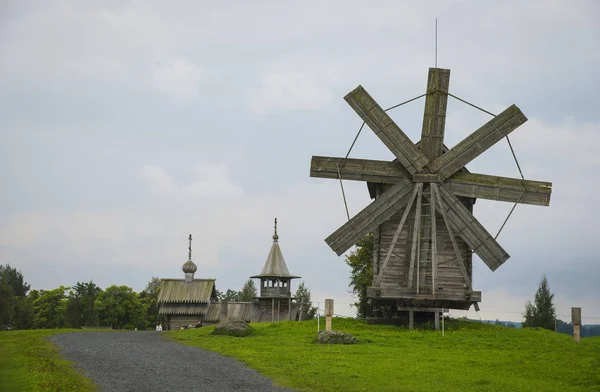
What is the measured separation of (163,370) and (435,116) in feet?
59.6

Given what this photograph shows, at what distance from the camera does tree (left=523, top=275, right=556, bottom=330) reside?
57666 millimetres

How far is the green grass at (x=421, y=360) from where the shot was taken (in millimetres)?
16469

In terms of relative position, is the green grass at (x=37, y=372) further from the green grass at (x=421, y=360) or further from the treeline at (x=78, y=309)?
the treeline at (x=78, y=309)

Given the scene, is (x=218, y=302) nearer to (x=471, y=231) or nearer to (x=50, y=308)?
(x=50, y=308)

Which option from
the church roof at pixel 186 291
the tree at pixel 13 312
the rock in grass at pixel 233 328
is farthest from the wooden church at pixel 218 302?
the rock in grass at pixel 233 328

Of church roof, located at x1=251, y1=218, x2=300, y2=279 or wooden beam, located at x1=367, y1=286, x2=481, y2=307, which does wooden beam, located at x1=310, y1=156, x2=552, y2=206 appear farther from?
church roof, located at x1=251, y1=218, x2=300, y2=279

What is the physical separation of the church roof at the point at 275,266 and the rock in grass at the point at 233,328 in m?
30.4

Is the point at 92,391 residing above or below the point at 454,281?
below

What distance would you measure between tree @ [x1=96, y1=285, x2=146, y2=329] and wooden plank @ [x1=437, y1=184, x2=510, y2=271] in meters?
57.1

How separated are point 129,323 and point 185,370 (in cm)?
6813

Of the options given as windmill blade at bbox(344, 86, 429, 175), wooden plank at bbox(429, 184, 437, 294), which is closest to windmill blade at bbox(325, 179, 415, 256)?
windmill blade at bbox(344, 86, 429, 175)

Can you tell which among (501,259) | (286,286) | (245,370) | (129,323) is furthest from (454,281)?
(129,323)

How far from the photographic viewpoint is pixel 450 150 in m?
30.4

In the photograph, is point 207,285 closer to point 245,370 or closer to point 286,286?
point 286,286
